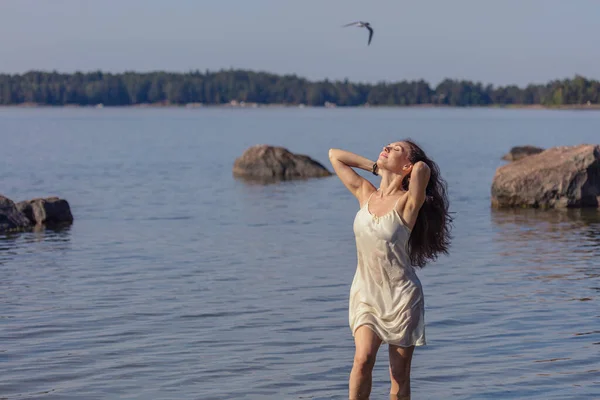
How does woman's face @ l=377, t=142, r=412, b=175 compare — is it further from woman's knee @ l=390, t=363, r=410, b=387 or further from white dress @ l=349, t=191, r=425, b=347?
woman's knee @ l=390, t=363, r=410, b=387

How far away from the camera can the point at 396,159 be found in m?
7.14

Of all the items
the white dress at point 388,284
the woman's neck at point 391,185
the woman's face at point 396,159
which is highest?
the woman's face at point 396,159

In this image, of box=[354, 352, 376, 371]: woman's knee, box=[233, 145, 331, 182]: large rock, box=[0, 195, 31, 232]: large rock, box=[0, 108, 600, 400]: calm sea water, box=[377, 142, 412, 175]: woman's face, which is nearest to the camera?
box=[354, 352, 376, 371]: woman's knee

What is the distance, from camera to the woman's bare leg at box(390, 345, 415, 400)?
7.19 metres

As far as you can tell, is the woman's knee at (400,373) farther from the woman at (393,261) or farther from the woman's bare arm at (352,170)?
the woman's bare arm at (352,170)

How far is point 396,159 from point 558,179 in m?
16.7

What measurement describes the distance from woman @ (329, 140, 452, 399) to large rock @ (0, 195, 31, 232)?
46.1 feet

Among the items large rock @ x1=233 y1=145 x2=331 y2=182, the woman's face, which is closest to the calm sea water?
the woman's face

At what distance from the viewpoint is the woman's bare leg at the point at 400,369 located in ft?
23.6

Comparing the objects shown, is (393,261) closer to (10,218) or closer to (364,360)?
(364,360)

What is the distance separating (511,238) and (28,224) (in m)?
9.50

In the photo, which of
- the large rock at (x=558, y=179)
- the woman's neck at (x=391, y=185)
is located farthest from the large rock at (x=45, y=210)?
the woman's neck at (x=391, y=185)

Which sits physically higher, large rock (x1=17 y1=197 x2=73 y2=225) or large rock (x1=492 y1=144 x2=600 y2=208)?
large rock (x1=492 y1=144 x2=600 y2=208)

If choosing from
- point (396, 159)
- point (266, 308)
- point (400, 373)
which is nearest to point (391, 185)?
point (396, 159)
